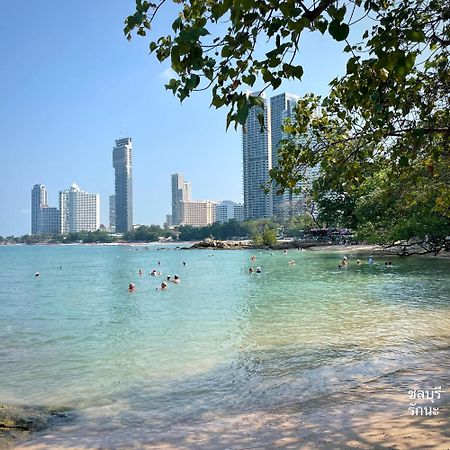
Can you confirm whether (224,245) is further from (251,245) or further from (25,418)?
(25,418)

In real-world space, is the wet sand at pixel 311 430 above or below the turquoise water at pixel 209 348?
above

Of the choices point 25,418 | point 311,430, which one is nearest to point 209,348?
point 25,418

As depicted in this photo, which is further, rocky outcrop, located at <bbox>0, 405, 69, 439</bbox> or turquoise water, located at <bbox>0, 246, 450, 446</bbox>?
turquoise water, located at <bbox>0, 246, 450, 446</bbox>

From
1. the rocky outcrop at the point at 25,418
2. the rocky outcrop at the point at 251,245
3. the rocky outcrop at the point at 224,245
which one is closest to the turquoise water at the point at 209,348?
the rocky outcrop at the point at 25,418

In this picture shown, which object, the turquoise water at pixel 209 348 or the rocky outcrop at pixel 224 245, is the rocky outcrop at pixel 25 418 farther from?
the rocky outcrop at pixel 224 245

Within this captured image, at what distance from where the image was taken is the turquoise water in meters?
7.76

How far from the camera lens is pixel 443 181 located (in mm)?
7004

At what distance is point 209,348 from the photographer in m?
11.6

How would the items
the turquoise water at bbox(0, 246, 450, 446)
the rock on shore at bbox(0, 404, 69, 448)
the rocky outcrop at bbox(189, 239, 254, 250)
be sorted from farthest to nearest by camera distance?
the rocky outcrop at bbox(189, 239, 254, 250), the turquoise water at bbox(0, 246, 450, 446), the rock on shore at bbox(0, 404, 69, 448)

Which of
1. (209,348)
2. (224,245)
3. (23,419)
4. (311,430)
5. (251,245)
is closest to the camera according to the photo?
(311,430)

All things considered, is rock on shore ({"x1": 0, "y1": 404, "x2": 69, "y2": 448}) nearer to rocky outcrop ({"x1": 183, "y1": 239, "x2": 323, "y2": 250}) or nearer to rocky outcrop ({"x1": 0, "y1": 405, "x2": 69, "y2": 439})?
rocky outcrop ({"x1": 0, "y1": 405, "x2": 69, "y2": 439})

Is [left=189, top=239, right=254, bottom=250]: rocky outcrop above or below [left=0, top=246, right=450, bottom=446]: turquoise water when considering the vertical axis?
above

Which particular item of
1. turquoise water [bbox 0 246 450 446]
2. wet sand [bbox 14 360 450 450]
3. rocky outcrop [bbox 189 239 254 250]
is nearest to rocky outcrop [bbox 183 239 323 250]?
rocky outcrop [bbox 189 239 254 250]

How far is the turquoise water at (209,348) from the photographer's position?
25.5 feet
